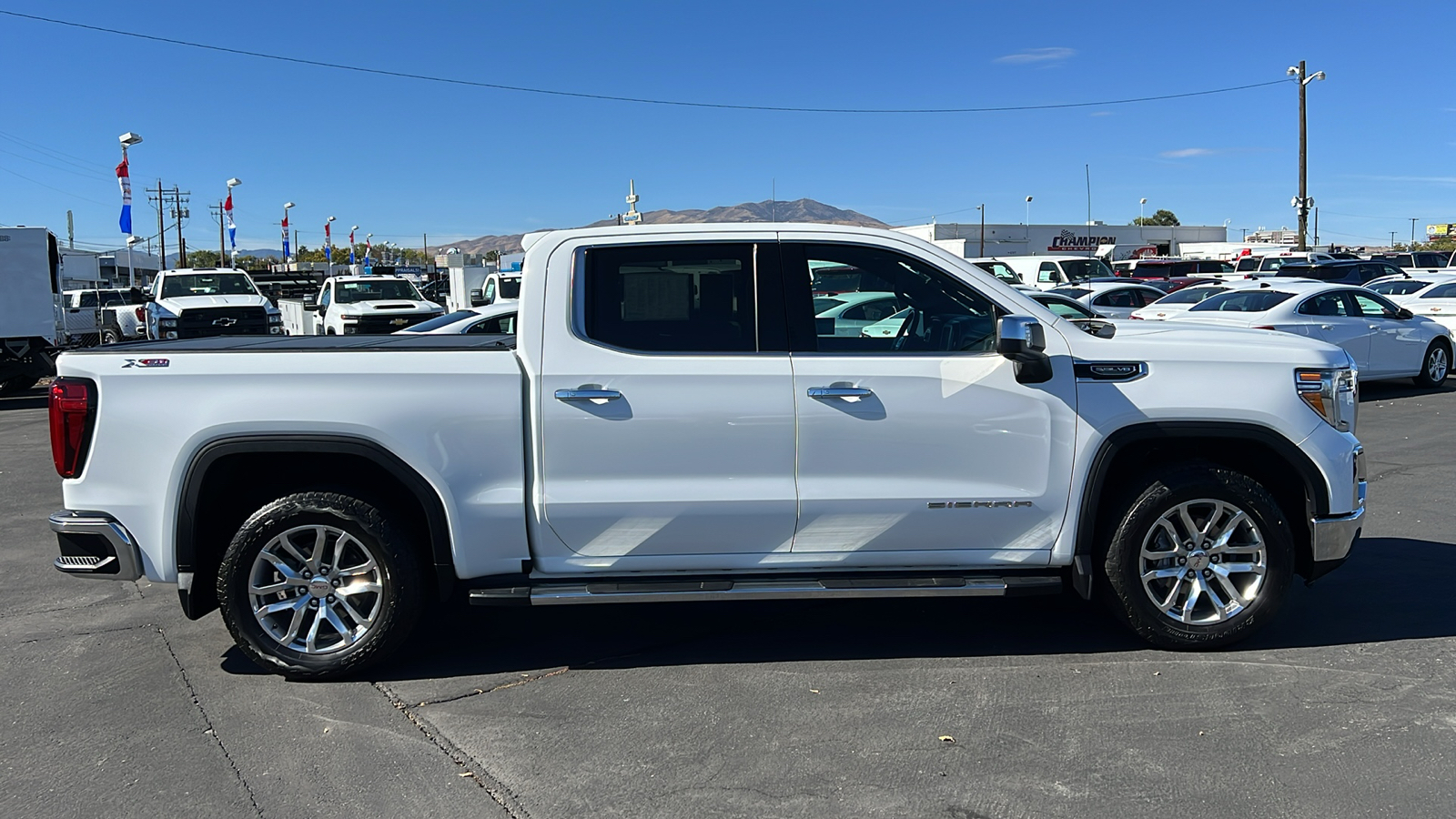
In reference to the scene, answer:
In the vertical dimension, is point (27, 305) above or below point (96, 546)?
above

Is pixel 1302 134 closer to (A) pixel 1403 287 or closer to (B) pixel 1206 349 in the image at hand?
(A) pixel 1403 287

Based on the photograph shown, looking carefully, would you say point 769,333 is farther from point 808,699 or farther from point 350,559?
point 350,559

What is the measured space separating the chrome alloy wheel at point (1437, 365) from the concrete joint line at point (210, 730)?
646 inches

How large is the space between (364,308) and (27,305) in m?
5.55

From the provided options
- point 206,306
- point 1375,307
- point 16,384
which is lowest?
point 16,384

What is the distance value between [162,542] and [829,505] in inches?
109

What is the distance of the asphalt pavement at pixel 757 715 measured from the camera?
148 inches

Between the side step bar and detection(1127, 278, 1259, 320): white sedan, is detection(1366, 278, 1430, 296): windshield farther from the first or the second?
the side step bar

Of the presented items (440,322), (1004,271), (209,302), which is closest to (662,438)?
(440,322)

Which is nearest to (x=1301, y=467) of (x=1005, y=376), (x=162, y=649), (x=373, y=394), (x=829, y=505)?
(x=1005, y=376)

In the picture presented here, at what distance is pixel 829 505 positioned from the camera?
4750 mm

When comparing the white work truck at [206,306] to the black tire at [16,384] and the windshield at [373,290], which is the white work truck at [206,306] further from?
the black tire at [16,384]

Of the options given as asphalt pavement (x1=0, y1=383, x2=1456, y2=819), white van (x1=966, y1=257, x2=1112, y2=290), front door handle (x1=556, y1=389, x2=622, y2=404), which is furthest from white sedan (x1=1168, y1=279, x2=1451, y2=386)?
front door handle (x1=556, y1=389, x2=622, y2=404)

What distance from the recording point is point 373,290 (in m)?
22.8
